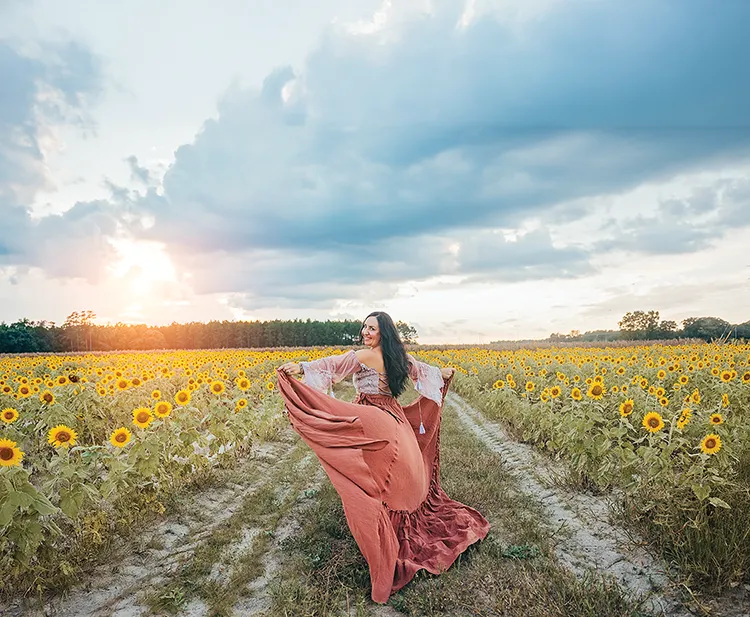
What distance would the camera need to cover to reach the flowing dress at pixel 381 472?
496 cm

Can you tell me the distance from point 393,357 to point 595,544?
2857 mm

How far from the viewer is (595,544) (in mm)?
5750

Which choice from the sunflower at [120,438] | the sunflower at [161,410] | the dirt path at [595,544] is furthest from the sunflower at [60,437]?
the dirt path at [595,544]

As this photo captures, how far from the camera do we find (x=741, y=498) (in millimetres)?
5039

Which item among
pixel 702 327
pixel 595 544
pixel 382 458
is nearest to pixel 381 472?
pixel 382 458

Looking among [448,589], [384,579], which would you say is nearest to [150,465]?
[384,579]

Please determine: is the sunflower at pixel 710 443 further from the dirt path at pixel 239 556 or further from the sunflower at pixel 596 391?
the sunflower at pixel 596 391

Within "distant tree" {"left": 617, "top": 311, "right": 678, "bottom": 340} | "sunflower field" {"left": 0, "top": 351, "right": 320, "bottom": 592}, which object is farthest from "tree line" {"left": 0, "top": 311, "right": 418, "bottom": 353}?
"sunflower field" {"left": 0, "top": 351, "right": 320, "bottom": 592}

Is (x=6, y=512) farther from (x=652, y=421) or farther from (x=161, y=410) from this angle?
(x=652, y=421)

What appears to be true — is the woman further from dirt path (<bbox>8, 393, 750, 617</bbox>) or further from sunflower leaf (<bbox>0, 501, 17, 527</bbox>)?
sunflower leaf (<bbox>0, 501, 17, 527</bbox>)

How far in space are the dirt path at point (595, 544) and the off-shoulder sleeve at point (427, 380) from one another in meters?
1.97

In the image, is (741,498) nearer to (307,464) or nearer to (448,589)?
(448,589)

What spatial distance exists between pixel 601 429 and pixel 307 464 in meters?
4.89

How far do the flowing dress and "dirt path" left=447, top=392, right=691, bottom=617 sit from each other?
938mm
